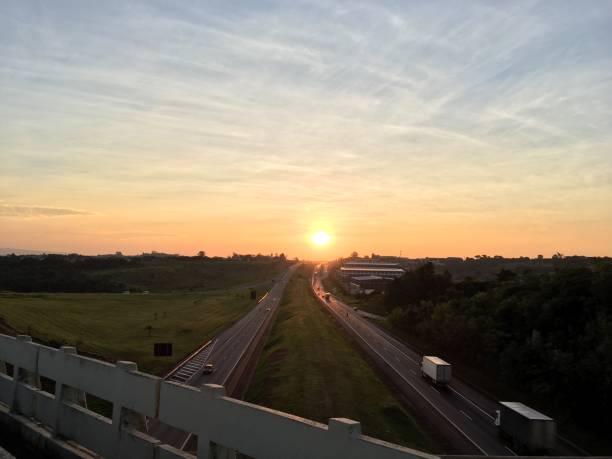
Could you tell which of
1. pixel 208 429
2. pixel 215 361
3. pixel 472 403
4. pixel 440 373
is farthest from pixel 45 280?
pixel 208 429

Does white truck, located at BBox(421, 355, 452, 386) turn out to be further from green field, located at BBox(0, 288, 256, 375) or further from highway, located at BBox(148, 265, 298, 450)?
green field, located at BBox(0, 288, 256, 375)

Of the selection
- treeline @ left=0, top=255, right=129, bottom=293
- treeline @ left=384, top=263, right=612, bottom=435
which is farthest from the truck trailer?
treeline @ left=0, top=255, right=129, bottom=293

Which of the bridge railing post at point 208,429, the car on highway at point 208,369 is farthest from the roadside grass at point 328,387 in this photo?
the bridge railing post at point 208,429

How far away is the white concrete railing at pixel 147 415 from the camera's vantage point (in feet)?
22.0

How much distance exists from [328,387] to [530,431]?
18307 mm

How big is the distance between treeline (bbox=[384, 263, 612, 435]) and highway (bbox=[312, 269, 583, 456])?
4.97m

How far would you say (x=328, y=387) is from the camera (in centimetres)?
4753

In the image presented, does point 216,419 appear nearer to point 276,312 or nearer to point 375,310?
point 276,312

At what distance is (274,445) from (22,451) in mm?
6902

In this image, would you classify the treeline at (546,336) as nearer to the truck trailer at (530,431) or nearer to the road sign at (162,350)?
the truck trailer at (530,431)

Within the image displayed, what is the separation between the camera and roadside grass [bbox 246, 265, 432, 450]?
38.0 meters

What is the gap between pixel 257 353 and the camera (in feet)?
231

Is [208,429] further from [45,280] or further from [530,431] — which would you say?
[45,280]

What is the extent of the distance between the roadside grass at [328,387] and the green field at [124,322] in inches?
535
